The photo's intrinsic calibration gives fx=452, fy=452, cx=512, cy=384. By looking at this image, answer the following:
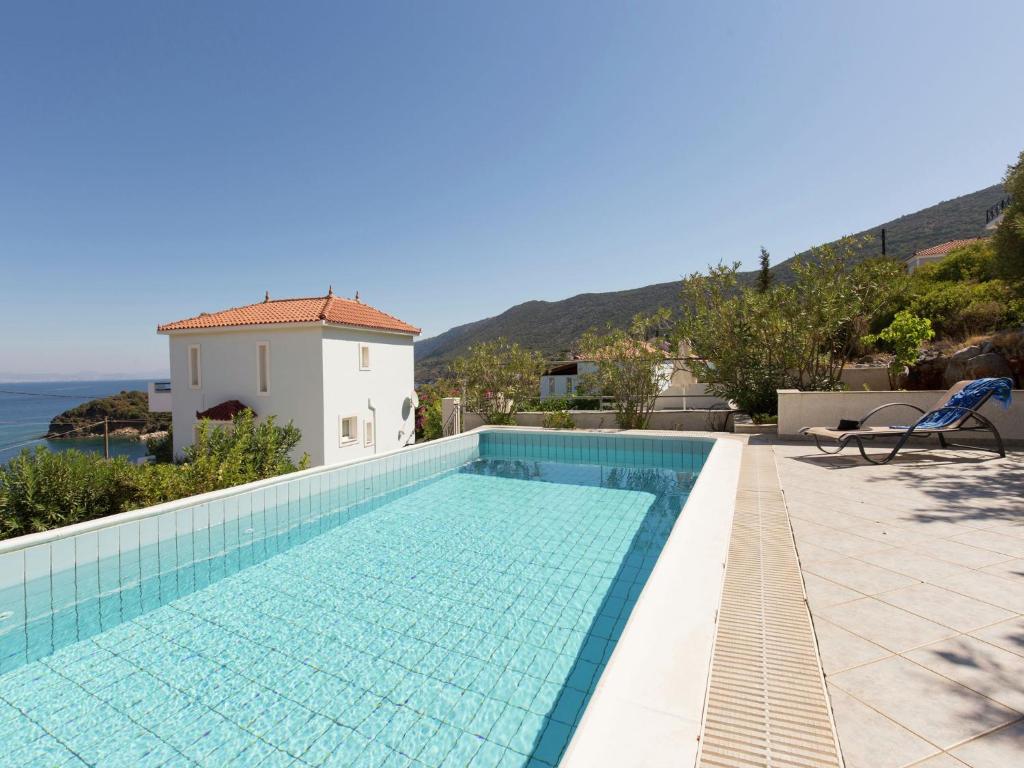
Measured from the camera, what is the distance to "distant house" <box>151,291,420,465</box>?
13945 mm

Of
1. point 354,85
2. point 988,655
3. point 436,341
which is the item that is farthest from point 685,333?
point 436,341

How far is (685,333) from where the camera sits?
12.7 metres

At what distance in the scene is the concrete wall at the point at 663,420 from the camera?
490 inches

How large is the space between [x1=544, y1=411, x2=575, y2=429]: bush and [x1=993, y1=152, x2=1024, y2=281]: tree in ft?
40.0

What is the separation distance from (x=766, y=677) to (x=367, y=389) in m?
14.9

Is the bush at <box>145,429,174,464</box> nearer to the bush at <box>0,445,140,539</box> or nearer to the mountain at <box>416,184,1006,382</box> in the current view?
the bush at <box>0,445,140,539</box>

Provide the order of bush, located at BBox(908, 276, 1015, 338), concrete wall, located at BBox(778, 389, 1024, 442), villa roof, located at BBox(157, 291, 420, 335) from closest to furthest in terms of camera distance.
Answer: concrete wall, located at BBox(778, 389, 1024, 442), bush, located at BBox(908, 276, 1015, 338), villa roof, located at BBox(157, 291, 420, 335)

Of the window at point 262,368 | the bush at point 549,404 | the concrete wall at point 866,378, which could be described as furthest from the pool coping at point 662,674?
the concrete wall at point 866,378

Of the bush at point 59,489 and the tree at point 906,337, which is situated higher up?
the tree at point 906,337

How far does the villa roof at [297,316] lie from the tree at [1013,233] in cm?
1847

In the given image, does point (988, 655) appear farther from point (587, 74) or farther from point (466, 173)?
point (466, 173)

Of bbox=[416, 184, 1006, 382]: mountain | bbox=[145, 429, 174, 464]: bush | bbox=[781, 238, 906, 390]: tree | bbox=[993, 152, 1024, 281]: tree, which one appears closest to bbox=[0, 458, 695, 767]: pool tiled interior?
bbox=[781, 238, 906, 390]: tree

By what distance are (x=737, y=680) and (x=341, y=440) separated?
1413 cm

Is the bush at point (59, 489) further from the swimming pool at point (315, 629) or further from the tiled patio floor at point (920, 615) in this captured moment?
the tiled patio floor at point (920, 615)
